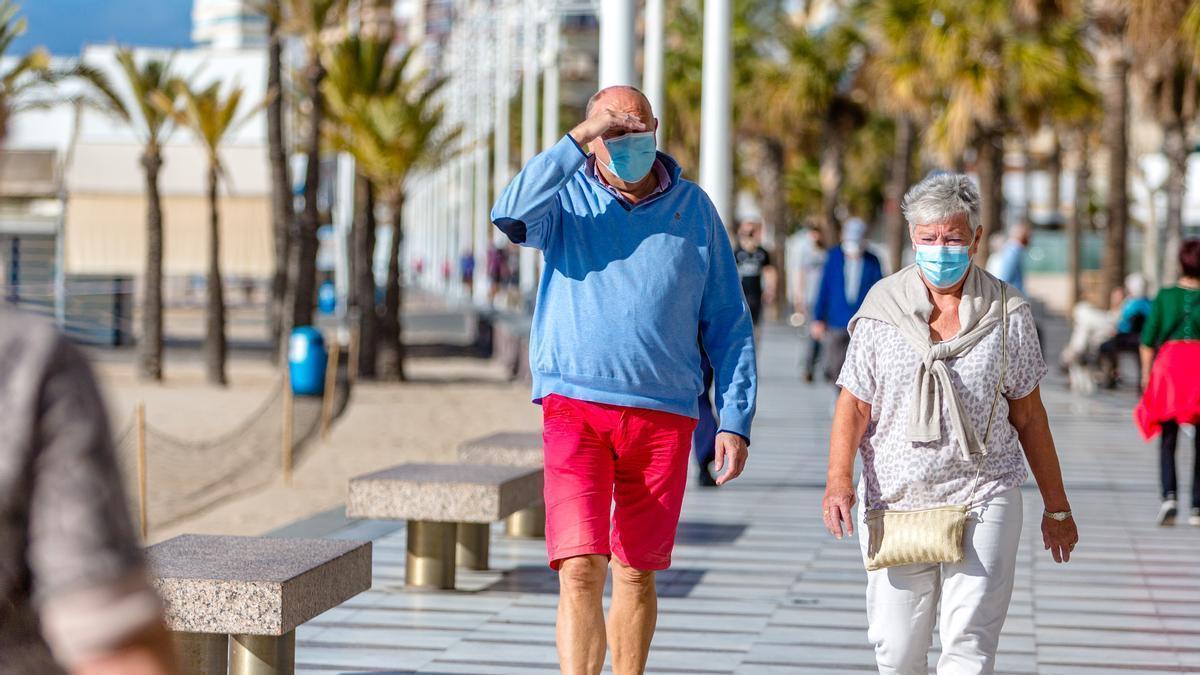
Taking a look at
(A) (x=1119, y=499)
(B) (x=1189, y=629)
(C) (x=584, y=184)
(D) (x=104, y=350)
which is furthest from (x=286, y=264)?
(C) (x=584, y=184)

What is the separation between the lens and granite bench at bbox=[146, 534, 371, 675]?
517 centimetres

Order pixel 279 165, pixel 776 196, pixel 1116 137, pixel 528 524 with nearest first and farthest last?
pixel 528 524 < pixel 1116 137 < pixel 279 165 < pixel 776 196

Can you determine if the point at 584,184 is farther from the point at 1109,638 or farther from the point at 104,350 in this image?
the point at 104,350

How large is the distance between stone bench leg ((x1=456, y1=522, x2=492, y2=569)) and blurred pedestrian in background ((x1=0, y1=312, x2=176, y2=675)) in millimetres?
6692

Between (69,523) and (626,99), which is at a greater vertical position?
(626,99)

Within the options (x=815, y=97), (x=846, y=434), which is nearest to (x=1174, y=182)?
(x=815, y=97)

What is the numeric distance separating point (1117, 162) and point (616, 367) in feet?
78.4

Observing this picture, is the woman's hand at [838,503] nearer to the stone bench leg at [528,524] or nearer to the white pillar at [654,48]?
the stone bench leg at [528,524]

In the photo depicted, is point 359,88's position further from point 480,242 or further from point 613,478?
point 480,242

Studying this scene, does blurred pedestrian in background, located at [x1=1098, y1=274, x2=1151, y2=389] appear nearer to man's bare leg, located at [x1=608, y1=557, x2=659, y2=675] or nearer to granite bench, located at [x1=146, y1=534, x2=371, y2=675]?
granite bench, located at [x1=146, y1=534, x2=371, y2=675]

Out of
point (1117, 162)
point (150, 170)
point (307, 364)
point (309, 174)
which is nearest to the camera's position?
point (307, 364)

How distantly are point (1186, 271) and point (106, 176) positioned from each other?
32250 millimetres

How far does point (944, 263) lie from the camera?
187 inches

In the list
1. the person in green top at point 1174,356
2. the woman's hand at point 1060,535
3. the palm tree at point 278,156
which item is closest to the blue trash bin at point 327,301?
the palm tree at point 278,156
